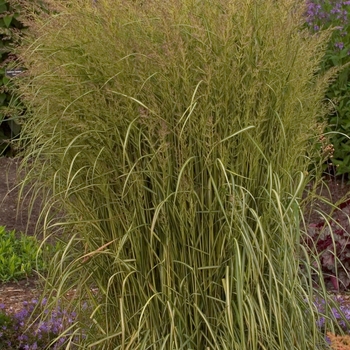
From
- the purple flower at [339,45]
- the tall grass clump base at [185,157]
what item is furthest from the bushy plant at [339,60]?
the tall grass clump base at [185,157]

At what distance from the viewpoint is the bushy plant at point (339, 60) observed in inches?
269

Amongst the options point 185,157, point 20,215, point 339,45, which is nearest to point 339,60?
point 339,45

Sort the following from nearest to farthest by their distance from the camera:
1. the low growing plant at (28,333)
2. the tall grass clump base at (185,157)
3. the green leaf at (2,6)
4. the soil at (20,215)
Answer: the tall grass clump base at (185,157) → the low growing plant at (28,333) → the soil at (20,215) → the green leaf at (2,6)

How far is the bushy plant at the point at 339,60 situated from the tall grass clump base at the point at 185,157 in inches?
147

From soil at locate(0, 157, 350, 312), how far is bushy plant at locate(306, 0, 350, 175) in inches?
10.6

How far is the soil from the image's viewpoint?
4.54 metres

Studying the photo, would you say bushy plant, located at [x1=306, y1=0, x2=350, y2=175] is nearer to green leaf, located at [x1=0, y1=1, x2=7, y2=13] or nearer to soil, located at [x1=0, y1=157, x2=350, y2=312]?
soil, located at [x1=0, y1=157, x2=350, y2=312]

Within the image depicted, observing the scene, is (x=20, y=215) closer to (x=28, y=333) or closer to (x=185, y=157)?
(x=28, y=333)

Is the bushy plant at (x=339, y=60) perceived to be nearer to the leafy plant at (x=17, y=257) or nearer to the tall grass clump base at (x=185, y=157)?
the leafy plant at (x=17, y=257)

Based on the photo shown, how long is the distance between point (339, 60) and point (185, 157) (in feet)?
14.0

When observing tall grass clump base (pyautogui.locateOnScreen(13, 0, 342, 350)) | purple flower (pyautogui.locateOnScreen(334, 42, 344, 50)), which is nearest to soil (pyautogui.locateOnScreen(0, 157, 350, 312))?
tall grass clump base (pyautogui.locateOnScreen(13, 0, 342, 350))

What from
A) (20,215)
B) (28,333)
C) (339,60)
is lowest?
(20,215)

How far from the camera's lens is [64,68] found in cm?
306

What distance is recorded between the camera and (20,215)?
248 inches
